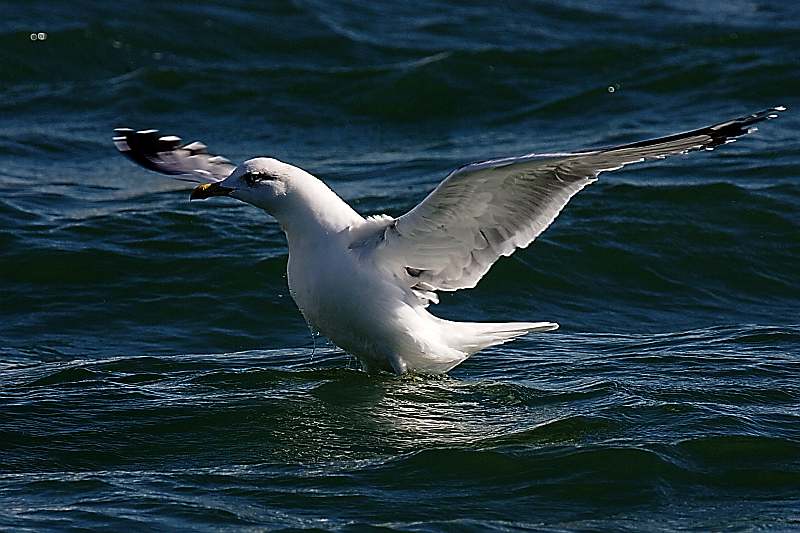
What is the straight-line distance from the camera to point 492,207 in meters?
7.29

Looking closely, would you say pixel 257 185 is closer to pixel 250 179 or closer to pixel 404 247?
pixel 250 179

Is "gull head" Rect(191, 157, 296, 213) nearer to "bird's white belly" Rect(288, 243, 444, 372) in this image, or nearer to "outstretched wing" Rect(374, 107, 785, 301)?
"bird's white belly" Rect(288, 243, 444, 372)

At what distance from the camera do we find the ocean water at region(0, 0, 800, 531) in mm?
6262

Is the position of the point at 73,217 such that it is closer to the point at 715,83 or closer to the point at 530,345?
the point at 530,345

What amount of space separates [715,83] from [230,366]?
785 centimetres

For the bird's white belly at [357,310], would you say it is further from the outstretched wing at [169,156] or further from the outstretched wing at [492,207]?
the outstretched wing at [169,156]

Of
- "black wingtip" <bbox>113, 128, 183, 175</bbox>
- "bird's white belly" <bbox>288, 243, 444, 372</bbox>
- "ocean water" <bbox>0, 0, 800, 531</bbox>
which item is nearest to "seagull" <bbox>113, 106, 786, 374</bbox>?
"bird's white belly" <bbox>288, 243, 444, 372</bbox>

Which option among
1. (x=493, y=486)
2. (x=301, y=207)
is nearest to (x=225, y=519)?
(x=493, y=486)

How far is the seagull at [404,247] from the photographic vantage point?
23.5 ft

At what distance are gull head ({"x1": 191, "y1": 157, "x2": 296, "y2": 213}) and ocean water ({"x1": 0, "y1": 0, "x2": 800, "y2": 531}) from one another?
3.29 feet

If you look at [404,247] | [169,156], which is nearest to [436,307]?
[169,156]

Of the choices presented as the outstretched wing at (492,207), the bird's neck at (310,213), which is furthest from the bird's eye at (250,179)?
the outstretched wing at (492,207)

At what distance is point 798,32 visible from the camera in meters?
16.1

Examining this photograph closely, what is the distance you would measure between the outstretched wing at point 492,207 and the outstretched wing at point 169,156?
1519mm
